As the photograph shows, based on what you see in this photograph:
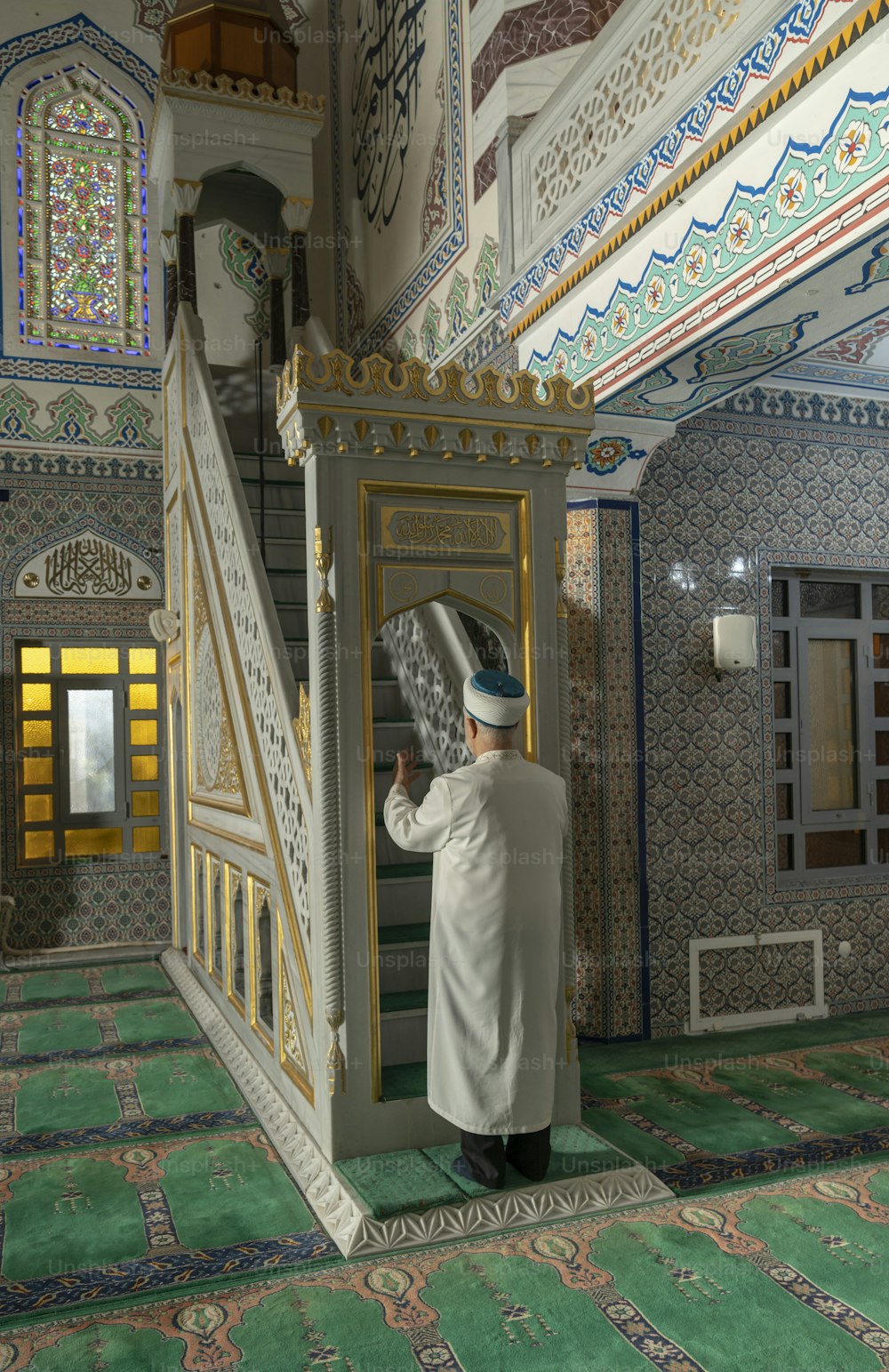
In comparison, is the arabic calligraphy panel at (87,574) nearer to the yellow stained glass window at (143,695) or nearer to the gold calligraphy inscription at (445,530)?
the yellow stained glass window at (143,695)

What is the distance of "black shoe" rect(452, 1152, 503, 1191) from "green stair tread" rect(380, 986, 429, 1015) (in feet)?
1.62

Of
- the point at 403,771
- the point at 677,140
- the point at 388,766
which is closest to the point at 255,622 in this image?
the point at 388,766

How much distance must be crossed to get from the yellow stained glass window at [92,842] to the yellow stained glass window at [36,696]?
0.81 metres

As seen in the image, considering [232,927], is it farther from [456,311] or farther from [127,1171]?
[456,311]

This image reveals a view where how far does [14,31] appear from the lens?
707 cm

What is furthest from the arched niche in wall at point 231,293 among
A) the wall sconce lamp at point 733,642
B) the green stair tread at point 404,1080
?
the green stair tread at point 404,1080

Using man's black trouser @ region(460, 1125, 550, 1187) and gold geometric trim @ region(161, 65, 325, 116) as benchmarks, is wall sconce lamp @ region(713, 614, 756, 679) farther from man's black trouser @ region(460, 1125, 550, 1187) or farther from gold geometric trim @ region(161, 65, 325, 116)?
gold geometric trim @ region(161, 65, 325, 116)

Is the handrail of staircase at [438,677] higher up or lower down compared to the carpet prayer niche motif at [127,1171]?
higher up

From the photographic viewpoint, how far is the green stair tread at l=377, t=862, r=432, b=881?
3.92 m

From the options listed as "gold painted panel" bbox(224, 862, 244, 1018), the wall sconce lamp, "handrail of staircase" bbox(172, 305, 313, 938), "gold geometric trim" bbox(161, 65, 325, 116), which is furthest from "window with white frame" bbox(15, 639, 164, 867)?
the wall sconce lamp

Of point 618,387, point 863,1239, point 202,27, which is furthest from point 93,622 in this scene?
point 863,1239

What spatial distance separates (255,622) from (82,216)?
4699 millimetres

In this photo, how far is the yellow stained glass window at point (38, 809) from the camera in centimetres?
682

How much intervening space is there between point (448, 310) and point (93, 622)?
3109 mm
